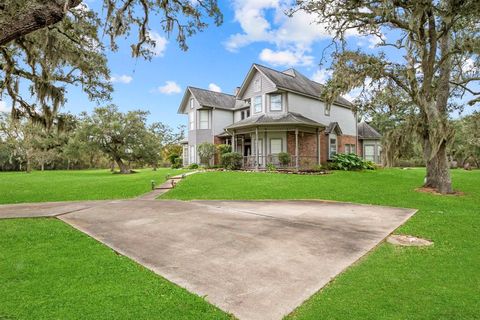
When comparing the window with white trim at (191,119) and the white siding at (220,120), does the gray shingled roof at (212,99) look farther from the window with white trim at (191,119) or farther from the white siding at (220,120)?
the window with white trim at (191,119)

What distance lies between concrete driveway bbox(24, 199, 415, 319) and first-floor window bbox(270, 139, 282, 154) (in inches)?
533

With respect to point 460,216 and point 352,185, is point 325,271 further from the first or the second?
point 352,185

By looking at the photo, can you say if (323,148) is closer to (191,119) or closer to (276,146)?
(276,146)

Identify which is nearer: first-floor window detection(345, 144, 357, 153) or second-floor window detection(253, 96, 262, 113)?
second-floor window detection(253, 96, 262, 113)

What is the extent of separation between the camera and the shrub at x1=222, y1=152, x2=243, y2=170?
2300cm

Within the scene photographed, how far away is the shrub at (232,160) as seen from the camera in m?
23.0

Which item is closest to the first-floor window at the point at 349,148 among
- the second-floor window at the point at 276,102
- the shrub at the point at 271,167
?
the second-floor window at the point at 276,102

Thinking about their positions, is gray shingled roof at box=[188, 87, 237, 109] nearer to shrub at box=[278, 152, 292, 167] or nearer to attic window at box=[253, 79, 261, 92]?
attic window at box=[253, 79, 261, 92]

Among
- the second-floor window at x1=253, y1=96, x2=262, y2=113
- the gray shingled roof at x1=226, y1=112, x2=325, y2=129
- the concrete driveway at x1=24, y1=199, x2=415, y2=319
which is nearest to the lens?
the concrete driveway at x1=24, y1=199, x2=415, y2=319

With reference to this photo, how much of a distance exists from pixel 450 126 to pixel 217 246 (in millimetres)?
11713

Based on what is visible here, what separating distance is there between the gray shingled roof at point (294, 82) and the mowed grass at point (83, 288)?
1961 cm

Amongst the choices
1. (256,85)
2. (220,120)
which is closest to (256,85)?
(256,85)

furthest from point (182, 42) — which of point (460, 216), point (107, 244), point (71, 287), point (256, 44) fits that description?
point (256, 44)

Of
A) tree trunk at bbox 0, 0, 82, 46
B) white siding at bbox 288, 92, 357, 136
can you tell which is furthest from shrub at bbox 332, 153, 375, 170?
tree trunk at bbox 0, 0, 82, 46
